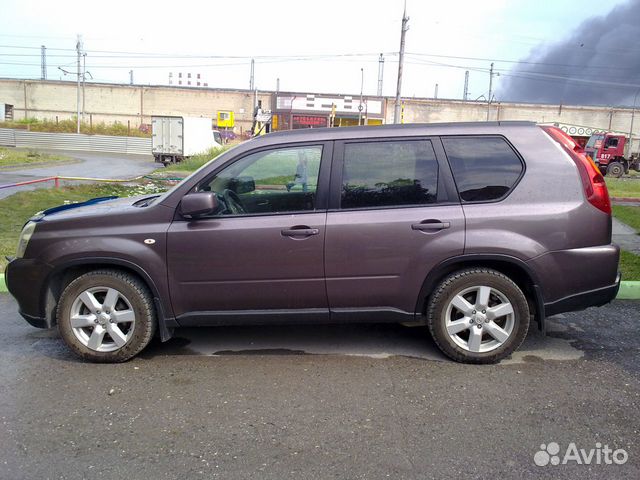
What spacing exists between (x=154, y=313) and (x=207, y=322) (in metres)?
0.42

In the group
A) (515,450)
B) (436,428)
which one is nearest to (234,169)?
(436,428)

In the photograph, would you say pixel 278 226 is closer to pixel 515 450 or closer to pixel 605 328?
pixel 515 450

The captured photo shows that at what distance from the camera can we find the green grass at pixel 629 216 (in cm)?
1037

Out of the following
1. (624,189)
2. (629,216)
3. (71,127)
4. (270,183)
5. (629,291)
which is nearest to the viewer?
(270,183)

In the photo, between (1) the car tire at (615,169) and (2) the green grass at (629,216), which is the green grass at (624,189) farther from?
(1) the car tire at (615,169)

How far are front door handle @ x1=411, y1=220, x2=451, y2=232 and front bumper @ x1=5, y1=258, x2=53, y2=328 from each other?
109 inches

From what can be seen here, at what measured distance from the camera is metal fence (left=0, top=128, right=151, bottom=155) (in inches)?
1882

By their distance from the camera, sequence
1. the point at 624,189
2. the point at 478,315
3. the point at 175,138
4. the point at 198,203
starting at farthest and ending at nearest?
1. the point at 175,138
2. the point at 624,189
3. the point at 478,315
4. the point at 198,203

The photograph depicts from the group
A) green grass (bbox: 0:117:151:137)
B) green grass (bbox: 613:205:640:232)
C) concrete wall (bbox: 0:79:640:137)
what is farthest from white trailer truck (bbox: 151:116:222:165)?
concrete wall (bbox: 0:79:640:137)

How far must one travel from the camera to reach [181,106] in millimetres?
63656

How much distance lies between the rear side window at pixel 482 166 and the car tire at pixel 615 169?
34.5m

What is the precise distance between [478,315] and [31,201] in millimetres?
11274

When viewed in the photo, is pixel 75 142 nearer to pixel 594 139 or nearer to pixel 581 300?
pixel 594 139

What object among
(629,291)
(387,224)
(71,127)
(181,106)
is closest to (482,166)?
(387,224)
